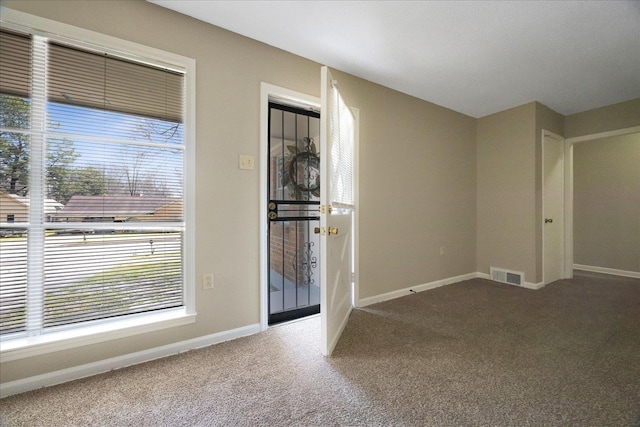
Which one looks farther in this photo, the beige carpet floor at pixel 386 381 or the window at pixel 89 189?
the window at pixel 89 189

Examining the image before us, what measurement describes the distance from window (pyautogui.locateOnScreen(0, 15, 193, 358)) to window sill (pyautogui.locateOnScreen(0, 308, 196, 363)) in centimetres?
1

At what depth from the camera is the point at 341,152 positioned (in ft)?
7.36

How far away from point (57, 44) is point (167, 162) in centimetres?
86

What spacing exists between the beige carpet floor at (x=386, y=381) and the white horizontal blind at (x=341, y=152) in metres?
1.14

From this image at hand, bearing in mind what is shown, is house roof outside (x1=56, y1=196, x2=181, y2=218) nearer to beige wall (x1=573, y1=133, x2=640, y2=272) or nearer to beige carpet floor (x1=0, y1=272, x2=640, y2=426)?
beige carpet floor (x1=0, y1=272, x2=640, y2=426)

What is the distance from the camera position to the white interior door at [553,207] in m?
3.59

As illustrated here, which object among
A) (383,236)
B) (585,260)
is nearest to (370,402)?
(383,236)

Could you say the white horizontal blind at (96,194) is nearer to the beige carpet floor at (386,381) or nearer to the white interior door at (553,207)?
the beige carpet floor at (386,381)

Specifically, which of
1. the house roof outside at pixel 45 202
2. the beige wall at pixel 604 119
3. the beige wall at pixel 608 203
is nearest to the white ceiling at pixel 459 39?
the beige wall at pixel 604 119

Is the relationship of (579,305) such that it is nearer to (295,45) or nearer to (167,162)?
(295,45)

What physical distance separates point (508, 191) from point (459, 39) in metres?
2.35

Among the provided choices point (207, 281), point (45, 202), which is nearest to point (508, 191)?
point (207, 281)

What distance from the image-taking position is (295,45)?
7.48 feet

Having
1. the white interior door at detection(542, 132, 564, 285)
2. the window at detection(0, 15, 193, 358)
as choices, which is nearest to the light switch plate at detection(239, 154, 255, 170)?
the window at detection(0, 15, 193, 358)
